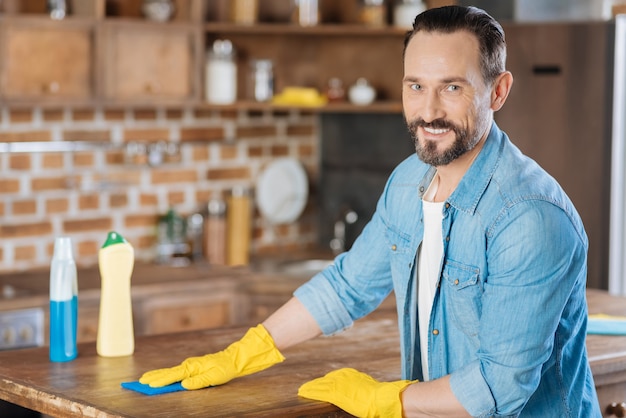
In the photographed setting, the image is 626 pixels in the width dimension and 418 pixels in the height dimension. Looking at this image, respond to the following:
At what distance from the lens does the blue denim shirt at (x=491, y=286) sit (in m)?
2.27

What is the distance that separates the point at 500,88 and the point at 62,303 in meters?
1.18

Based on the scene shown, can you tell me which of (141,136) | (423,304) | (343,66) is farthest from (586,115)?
(423,304)

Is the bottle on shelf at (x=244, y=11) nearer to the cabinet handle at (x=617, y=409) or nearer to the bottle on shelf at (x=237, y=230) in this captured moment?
the bottle on shelf at (x=237, y=230)

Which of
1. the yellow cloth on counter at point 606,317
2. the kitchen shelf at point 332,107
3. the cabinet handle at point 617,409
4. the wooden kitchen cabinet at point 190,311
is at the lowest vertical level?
the wooden kitchen cabinet at point 190,311

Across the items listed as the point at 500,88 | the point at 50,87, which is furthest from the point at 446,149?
the point at 50,87

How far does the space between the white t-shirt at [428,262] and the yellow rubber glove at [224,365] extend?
34 centimetres

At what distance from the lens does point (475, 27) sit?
239 cm

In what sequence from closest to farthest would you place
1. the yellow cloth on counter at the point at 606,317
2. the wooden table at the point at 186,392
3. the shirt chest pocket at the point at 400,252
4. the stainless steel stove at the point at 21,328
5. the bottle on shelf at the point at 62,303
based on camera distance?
the wooden table at the point at 186,392 < the shirt chest pocket at the point at 400,252 < the bottle on shelf at the point at 62,303 < the yellow cloth on counter at the point at 606,317 < the stainless steel stove at the point at 21,328

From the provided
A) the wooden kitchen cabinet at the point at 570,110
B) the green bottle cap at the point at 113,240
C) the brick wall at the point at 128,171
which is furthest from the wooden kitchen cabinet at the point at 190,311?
the green bottle cap at the point at 113,240

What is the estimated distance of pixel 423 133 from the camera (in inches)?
95.7

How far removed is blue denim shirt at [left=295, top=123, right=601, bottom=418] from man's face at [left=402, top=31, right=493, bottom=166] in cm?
8

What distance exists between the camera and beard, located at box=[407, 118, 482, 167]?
2410mm

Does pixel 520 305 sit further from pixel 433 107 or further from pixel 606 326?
pixel 606 326

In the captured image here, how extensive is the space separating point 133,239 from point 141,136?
0.47 meters
